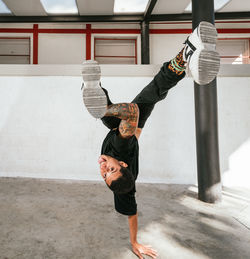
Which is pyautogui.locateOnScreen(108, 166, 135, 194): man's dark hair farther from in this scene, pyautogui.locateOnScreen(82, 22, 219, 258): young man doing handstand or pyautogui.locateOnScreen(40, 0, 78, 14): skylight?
pyautogui.locateOnScreen(40, 0, 78, 14): skylight

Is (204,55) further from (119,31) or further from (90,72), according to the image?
(119,31)

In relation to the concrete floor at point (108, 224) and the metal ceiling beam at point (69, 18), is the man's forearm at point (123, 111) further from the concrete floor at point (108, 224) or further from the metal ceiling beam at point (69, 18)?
the metal ceiling beam at point (69, 18)

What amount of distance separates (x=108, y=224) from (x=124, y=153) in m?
1.24

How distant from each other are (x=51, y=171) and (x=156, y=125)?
248cm

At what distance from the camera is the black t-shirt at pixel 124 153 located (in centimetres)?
141

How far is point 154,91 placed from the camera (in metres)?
1.72

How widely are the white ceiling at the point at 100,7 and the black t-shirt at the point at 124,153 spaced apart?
5.29 meters

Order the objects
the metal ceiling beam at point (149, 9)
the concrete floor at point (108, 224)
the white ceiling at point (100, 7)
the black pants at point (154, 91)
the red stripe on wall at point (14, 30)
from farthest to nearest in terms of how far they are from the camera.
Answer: the red stripe on wall at point (14, 30), the white ceiling at point (100, 7), the metal ceiling beam at point (149, 9), the concrete floor at point (108, 224), the black pants at point (154, 91)

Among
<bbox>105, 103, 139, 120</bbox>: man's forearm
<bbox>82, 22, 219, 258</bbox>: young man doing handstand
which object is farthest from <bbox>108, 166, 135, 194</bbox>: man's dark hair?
<bbox>105, 103, 139, 120</bbox>: man's forearm

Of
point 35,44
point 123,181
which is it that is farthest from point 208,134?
point 35,44

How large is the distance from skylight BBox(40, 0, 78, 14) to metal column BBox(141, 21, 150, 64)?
2142mm

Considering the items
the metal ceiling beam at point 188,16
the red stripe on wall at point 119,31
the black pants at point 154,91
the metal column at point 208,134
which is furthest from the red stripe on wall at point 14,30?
the black pants at point 154,91

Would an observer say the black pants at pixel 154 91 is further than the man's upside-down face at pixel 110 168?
Yes

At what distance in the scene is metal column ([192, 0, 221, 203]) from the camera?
3.02 metres
